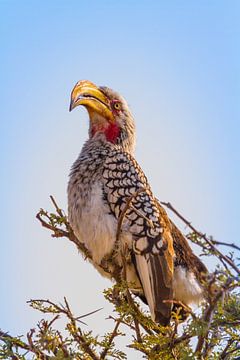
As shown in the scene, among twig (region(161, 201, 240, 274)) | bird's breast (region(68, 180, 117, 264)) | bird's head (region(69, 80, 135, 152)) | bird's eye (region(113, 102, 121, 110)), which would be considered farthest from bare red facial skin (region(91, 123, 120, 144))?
twig (region(161, 201, 240, 274))

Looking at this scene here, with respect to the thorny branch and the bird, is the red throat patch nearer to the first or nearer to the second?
the bird

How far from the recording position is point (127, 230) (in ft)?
16.8

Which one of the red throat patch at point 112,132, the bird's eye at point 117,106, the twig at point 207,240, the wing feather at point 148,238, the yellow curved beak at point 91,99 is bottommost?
the twig at point 207,240

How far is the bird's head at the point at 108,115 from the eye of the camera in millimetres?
6133

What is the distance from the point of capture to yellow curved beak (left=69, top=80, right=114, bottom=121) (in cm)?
585

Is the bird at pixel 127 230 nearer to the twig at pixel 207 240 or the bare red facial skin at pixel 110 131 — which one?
the bare red facial skin at pixel 110 131

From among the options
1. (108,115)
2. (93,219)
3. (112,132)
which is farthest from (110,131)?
(93,219)

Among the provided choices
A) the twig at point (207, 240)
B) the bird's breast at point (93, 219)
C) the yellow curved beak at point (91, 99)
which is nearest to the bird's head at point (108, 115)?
the yellow curved beak at point (91, 99)

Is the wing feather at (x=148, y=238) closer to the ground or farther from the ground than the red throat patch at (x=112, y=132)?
closer to the ground

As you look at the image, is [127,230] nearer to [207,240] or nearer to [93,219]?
[93,219]

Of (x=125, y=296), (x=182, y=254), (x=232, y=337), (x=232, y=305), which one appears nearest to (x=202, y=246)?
(x=232, y=305)

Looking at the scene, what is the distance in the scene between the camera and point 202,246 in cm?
325

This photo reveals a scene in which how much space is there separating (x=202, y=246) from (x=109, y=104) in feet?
10.8

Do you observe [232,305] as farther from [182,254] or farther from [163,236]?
[182,254]
